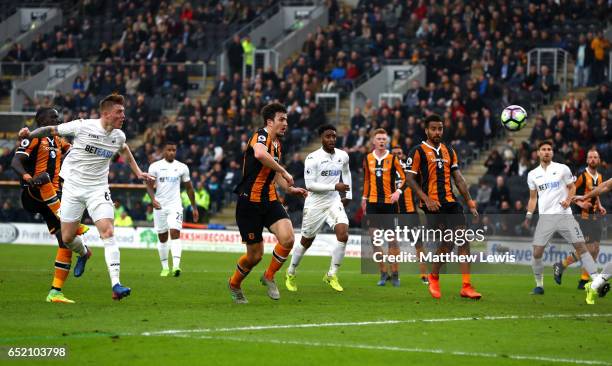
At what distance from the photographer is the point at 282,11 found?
4591 centimetres

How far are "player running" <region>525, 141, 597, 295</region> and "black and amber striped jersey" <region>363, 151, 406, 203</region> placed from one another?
8.63 ft

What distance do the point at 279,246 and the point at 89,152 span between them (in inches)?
123

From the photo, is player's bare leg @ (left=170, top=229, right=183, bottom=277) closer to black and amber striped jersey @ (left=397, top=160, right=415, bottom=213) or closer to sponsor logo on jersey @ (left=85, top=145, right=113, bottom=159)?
black and amber striped jersey @ (left=397, top=160, right=415, bottom=213)

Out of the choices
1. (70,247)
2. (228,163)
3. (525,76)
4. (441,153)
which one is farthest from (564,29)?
(70,247)

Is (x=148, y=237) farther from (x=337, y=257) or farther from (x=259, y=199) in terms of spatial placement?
→ (x=259, y=199)

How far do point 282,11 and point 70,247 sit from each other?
32.2m

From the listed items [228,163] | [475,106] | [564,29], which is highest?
[564,29]

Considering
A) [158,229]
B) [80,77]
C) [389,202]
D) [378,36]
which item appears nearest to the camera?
[389,202]

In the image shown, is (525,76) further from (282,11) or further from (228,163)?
(282,11)

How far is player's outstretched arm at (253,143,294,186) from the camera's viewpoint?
1413 cm

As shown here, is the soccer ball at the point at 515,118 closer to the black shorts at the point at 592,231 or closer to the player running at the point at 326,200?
the black shorts at the point at 592,231

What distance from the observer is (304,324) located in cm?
1220

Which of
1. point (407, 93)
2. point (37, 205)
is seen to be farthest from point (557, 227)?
point (407, 93)

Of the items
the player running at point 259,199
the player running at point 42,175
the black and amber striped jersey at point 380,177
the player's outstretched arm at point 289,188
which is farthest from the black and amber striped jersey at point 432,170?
the player running at point 42,175
